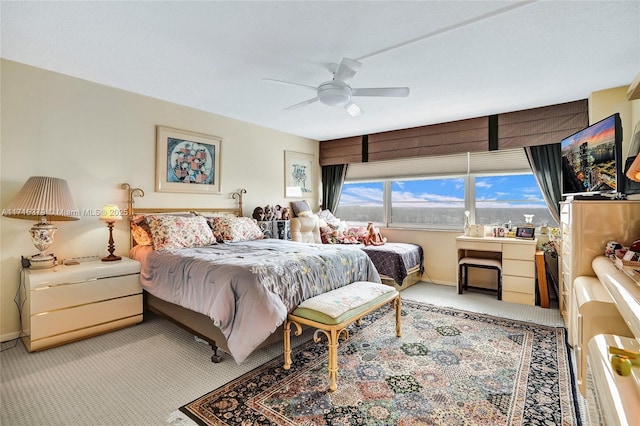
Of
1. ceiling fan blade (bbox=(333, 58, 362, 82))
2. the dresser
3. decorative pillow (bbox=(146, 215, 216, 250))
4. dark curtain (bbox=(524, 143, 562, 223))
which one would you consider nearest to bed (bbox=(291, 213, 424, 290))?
decorative pillow (bbox=(146, 215, 216, 250))

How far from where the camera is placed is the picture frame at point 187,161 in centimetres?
385

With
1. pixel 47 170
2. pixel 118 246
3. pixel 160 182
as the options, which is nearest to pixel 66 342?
pixel 118 246

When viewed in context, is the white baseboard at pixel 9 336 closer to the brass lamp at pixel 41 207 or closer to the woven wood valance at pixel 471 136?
the brass lamp at pixel 41 207

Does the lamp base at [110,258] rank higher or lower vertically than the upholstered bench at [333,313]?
higher

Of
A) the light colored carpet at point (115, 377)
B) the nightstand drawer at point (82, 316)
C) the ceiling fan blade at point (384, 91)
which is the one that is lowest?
the light colored carpet at point (115, 377)

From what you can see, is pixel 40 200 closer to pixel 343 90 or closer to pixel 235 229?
pixel 235 229

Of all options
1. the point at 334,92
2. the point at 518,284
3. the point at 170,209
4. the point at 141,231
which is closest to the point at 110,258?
the point at 141,231

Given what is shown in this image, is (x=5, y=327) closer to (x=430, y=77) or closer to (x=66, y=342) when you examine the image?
(x=66, y=342)

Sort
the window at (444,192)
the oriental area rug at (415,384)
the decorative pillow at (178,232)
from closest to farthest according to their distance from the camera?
the oriental area rug at (415,384) < the decorative pillow at (178,232) < the window at (444,192)

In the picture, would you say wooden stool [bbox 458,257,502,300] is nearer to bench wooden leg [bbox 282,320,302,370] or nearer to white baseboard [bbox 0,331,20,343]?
bench wooden leg [bbox 282,320,302,370]

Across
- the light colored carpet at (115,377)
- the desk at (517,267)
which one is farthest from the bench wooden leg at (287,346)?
the desk at (517,267)

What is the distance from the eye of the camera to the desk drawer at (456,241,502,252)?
403cm

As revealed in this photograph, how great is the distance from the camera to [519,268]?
3.89 m

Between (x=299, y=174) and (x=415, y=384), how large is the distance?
4.25 meters
